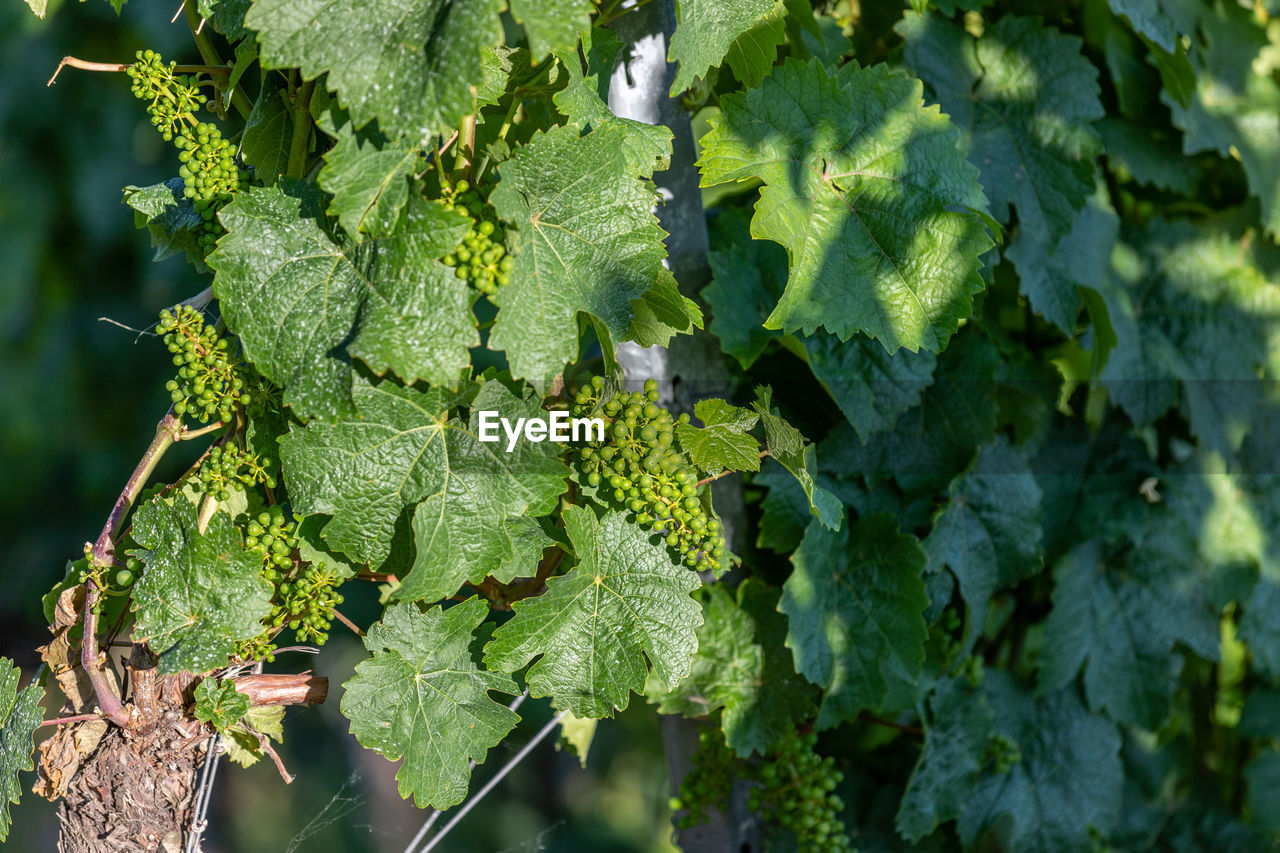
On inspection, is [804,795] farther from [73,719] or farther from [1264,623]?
[1264,623]

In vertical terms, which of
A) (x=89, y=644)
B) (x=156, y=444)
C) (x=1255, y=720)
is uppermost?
(x=156, y=444)

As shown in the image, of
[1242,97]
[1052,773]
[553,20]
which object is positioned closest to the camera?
[553,20]

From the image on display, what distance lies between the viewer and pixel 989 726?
1275 mm

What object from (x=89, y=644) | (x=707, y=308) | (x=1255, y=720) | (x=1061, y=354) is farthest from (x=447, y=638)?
(x=1255, y=720)

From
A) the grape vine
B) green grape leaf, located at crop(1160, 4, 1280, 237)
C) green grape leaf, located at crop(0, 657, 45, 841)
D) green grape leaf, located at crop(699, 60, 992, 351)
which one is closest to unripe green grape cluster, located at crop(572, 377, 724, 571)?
the grape vine

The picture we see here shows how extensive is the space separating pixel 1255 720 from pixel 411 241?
191 cm

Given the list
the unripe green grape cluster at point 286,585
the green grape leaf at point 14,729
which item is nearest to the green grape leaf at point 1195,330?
the unripe green grape cluster at point 286,585

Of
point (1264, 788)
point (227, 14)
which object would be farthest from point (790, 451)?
point (1264, 788)

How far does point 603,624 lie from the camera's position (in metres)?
0.82

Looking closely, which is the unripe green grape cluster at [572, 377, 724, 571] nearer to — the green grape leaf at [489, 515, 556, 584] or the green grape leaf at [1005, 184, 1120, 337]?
the green grape leaf at [489, 515, 556, 584]

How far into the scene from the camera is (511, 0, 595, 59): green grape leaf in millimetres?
614

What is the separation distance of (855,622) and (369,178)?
740 millimetres

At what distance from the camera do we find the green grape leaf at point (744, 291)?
1.02m

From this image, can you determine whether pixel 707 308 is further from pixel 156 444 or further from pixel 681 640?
pixel 156 444
